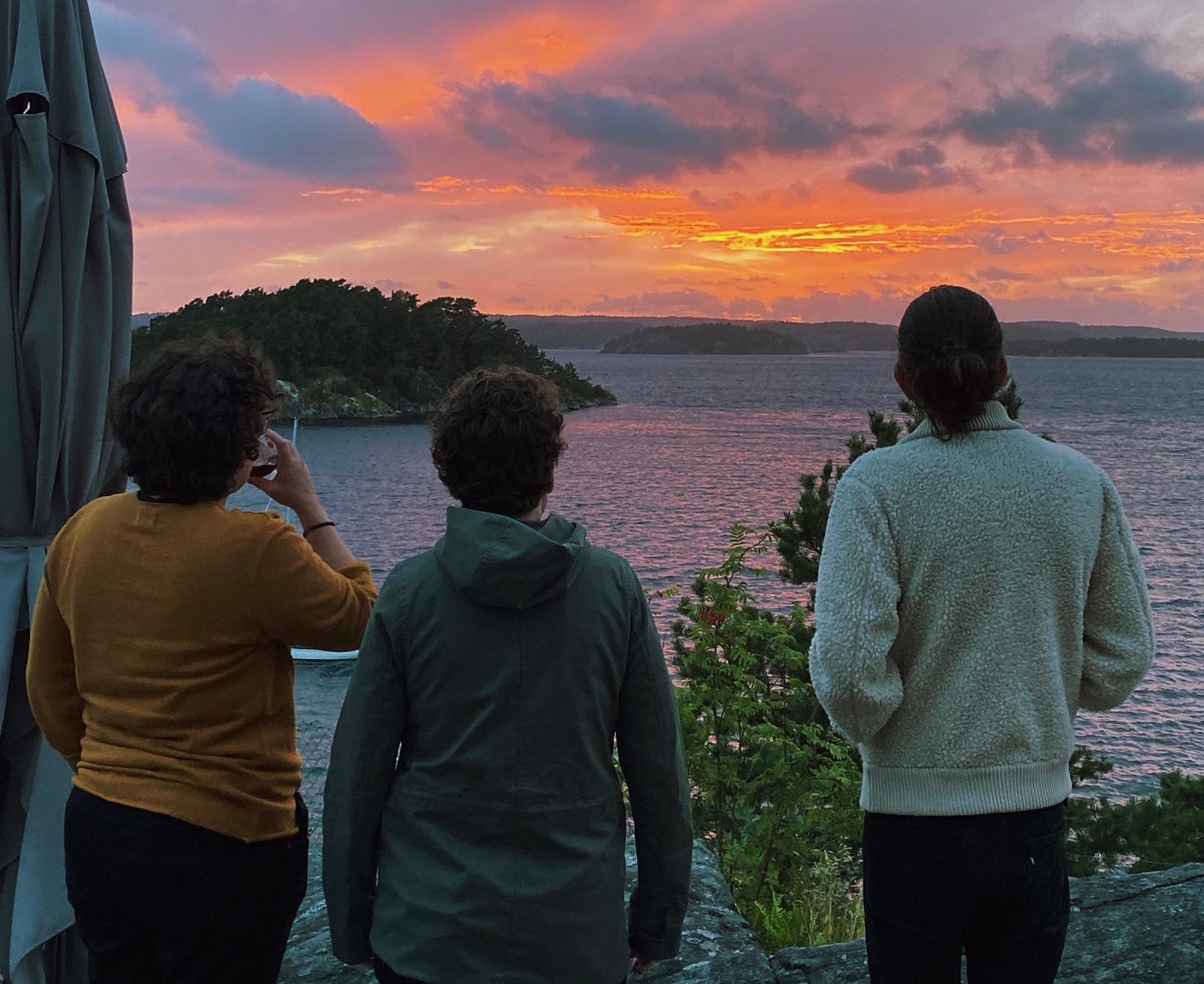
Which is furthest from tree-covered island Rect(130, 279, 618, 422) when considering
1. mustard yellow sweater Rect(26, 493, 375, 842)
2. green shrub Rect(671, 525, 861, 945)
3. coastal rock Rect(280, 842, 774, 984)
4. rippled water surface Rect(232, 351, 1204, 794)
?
mustard yellow sweater Rect(26, 493, 375, 842)

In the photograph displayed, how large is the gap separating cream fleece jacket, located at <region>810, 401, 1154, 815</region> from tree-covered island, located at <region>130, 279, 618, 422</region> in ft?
245

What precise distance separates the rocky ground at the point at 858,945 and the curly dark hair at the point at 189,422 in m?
1.50

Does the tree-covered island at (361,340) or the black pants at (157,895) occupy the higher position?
the tree-covered island at (361,340)

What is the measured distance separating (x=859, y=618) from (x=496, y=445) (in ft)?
2.10

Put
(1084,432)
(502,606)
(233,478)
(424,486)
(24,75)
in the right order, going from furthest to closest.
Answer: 1. (1084,432)
2. (424,486)
3. (24,75)
4. (233,478)
5. (502,606)

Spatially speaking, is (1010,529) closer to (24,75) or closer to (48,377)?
(48,377)

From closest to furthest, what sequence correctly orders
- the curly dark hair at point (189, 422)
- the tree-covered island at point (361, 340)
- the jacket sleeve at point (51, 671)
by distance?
the curly dark hair at point (189, 422)
the jacket sleeve at point (51, 671)
the tree-covered island at point (361, 340)

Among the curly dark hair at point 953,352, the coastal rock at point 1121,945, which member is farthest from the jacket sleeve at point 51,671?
the coastal rock at point 1121,945

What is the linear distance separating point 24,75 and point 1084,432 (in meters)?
73.2

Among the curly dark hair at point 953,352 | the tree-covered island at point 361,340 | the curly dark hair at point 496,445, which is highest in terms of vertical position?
the tree-covered island at point 361,340

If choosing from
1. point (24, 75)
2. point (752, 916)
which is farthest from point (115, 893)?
point (752, 916)

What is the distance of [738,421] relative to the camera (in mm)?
80188

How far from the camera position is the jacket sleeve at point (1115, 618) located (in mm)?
1840

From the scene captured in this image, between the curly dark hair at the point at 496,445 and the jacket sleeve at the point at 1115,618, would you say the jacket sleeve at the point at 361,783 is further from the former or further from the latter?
the jacket sleeve at the point at 1115,618
